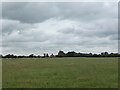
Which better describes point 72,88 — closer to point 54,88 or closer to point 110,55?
point 54,88

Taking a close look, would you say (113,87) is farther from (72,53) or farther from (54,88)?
(72,53)

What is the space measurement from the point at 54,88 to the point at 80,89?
6.12 feet

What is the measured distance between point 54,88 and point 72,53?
501 ft

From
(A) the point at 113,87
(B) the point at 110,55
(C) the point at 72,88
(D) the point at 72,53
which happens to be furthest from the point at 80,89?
(D) the point at 72,53

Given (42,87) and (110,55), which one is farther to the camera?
(110,55)

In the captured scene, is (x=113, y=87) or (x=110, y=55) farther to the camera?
(x=110, y=55)

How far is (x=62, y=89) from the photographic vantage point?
2178 centimetres

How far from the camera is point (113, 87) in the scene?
2259 centimetres

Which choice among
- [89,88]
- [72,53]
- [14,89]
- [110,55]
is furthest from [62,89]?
[72,53]

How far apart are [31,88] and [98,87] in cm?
497

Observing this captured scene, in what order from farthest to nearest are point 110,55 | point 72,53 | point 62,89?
point 72,53
point 110,55
point 62,89

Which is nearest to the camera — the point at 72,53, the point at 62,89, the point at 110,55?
the point at 62,89

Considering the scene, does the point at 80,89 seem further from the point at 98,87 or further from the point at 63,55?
the point at 63,55

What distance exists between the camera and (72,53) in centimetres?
17475
